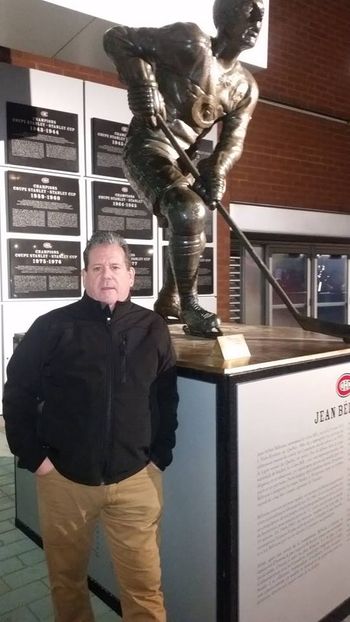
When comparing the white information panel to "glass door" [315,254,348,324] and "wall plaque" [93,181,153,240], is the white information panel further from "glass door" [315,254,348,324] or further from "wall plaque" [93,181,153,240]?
"glass door" [315,254,348,324]

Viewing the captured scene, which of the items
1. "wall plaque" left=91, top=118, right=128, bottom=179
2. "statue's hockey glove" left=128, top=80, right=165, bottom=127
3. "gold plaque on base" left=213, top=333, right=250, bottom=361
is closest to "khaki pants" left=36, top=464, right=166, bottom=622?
"gold plaque on base" left=213, top=333, right=250, bottom=361

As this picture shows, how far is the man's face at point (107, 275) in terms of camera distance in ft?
5.15

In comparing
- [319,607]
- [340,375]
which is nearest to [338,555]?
[319,607]

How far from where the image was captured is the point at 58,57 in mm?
4223

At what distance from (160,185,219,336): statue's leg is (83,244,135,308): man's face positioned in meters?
0.56

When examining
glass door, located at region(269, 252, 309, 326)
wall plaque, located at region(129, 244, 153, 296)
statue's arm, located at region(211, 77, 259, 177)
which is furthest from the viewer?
glass door, located at region(269, 252, 309, 326)

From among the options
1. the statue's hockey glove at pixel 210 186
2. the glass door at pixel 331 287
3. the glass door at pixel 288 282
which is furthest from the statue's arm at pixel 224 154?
the glass door at pixel 331 287

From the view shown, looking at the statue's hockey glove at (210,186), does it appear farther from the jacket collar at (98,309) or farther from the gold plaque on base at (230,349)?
the jacket collar at (98,309)

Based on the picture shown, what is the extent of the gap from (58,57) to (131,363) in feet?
11.7

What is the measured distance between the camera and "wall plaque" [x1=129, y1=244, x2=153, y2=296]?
4.66 meters

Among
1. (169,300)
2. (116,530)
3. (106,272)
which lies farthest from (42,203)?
(116,530)

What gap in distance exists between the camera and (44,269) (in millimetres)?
4152

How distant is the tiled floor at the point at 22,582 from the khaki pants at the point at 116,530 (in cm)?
52

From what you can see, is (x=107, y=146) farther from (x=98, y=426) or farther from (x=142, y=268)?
(x=98, y=426)
